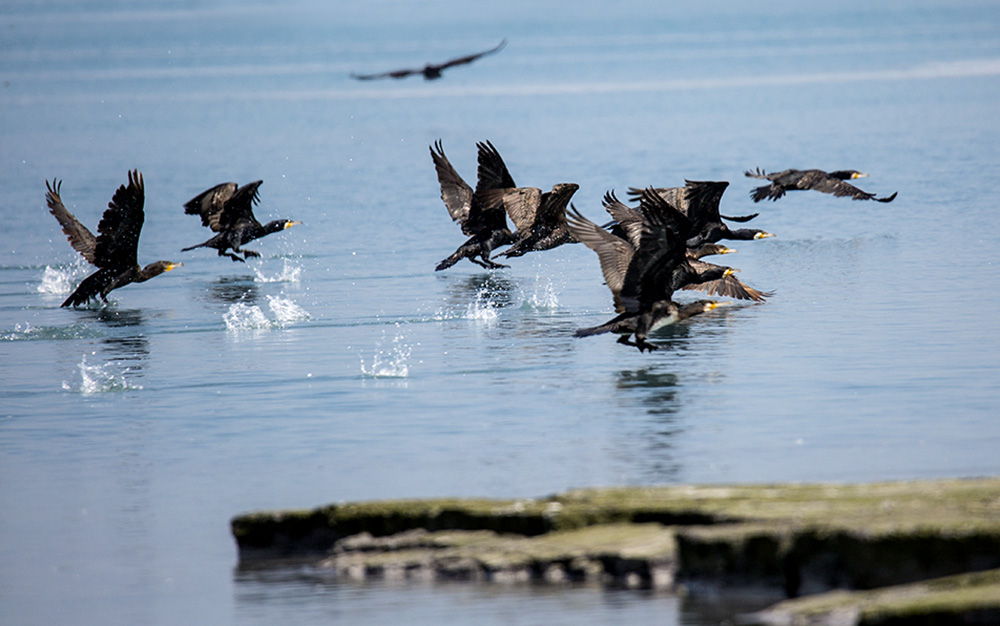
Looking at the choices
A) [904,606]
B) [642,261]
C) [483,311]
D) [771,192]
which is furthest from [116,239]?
[904,606]

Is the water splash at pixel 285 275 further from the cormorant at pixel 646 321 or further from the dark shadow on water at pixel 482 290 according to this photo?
the cormorant at pixel 646 321

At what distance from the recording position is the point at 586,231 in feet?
43.1

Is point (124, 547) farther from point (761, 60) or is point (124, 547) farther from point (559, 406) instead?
Result: point (761, 60)

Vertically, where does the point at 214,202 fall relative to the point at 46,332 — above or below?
above

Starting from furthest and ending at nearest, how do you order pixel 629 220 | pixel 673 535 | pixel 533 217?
pixel 533 217
pixel 629 220
pixel 673 535

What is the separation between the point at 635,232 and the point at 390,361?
261 centimetres

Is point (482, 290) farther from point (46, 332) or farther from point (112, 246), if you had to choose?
point (46, 332)

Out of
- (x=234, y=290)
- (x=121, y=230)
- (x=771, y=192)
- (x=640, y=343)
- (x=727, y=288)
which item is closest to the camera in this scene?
(x=640, y=343)

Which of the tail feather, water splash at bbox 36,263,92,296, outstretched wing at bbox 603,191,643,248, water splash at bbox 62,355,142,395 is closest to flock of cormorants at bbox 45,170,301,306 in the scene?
water splash at bbox 36,263,92,296

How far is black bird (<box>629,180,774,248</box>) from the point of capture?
54.1ft

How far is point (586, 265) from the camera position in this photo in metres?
21.7

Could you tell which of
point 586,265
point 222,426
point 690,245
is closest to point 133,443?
point 222,426

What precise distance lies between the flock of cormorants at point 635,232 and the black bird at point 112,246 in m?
3.78

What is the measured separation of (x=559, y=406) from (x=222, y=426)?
263cm
